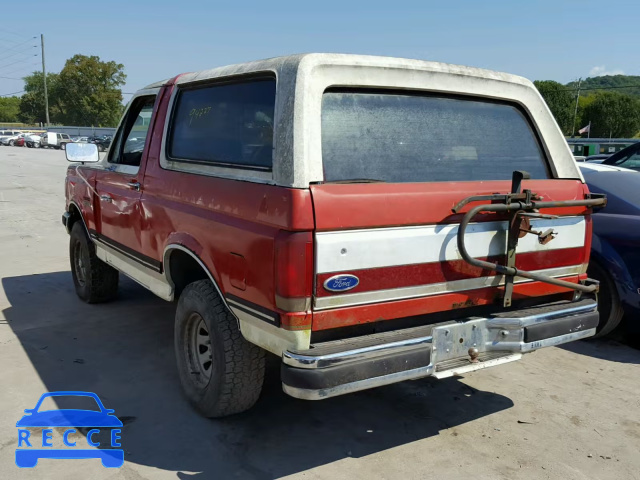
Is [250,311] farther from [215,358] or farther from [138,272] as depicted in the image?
[138,272]

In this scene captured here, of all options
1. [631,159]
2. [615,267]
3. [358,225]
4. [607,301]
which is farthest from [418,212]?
[631,159]

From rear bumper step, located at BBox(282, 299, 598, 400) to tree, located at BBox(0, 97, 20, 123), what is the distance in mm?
134682

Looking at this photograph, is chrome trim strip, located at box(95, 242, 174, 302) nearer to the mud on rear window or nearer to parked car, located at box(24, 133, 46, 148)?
the mud on rear window

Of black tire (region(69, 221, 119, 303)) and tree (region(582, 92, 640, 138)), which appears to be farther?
tree (region(582, 92, 640, 138))

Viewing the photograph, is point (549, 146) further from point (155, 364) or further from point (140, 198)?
point (155, 364)

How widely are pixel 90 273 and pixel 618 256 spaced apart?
4.80 metres

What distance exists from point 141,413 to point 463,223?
2301 millimetres

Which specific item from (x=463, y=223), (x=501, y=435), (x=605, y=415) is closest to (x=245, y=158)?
(x=463, y=223)

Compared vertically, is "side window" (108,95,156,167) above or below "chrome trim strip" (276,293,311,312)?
above

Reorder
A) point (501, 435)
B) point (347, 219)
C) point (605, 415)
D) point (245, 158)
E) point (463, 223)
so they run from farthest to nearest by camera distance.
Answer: point (605, 415)
point (501, 435)
point (245, 158)
point (463, 223)
point (347, 219)

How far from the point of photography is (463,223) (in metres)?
3.03

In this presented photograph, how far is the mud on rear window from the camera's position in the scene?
3.04 meters

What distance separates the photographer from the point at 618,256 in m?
4.86

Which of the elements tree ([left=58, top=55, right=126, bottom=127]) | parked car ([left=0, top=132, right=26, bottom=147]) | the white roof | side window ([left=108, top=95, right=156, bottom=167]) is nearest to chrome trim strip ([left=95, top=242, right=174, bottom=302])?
side window ([left=108, top=95, right=156, bottom=167])
